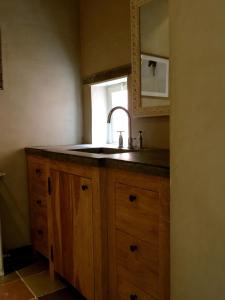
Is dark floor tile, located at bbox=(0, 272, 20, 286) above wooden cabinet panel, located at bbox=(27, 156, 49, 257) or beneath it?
beneath

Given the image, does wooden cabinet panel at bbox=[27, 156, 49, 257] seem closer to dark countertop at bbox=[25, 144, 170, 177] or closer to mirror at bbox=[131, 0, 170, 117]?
dark countertop at bbox=[25, 144, 170, 177]

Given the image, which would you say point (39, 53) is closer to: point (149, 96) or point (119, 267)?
point (149, 96)

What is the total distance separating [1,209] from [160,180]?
5.30 ft

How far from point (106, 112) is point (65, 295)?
1.54 meters

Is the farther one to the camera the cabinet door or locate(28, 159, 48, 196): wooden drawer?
locate(28, 159, 48, 196): wooden drawer

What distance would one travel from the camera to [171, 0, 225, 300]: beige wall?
0.73 meters

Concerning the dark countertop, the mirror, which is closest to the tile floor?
the dark countertop

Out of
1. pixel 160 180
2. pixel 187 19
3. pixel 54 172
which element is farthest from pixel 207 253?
pixel 54 172

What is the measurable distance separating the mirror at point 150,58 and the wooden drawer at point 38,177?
2.61 feet

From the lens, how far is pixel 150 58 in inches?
73.2

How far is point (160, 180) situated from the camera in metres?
1.13

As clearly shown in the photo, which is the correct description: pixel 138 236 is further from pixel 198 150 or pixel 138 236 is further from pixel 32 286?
pixel 32 286

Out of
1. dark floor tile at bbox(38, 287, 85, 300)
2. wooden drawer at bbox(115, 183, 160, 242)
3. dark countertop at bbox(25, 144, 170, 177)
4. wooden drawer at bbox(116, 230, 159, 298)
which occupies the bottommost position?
dark floor tile at bbox(38, 287, 85, 300)

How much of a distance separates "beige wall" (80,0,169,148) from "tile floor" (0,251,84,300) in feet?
3.78
